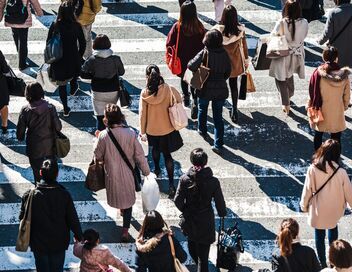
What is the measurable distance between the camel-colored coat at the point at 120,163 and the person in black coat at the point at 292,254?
103 inches

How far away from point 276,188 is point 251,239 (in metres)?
1.27

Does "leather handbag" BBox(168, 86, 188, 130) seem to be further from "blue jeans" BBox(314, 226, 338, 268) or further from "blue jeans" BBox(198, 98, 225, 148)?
"blue jeans" BBox(314, 226, 338, 268)

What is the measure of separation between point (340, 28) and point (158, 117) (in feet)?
12.1

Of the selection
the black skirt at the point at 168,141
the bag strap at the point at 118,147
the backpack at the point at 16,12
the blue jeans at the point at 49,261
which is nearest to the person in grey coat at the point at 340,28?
the black skirt at the point at 168,141

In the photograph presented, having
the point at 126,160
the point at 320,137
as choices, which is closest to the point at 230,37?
the point at 320,137

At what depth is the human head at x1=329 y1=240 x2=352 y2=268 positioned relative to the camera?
8938 mm

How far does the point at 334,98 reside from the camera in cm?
1266

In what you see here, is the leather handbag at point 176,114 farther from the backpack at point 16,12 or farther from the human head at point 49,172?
the backpack at point 16,12

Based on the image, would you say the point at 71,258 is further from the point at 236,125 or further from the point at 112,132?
the point at 236,125

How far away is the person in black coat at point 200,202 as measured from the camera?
1037cm

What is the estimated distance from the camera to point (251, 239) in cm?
1184

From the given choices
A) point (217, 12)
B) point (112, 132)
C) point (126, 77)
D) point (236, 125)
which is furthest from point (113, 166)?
point (217, 12)

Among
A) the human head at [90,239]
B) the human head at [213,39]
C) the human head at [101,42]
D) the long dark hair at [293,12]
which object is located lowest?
the human head at [90,239]

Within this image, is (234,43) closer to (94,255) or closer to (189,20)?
(189,20)
